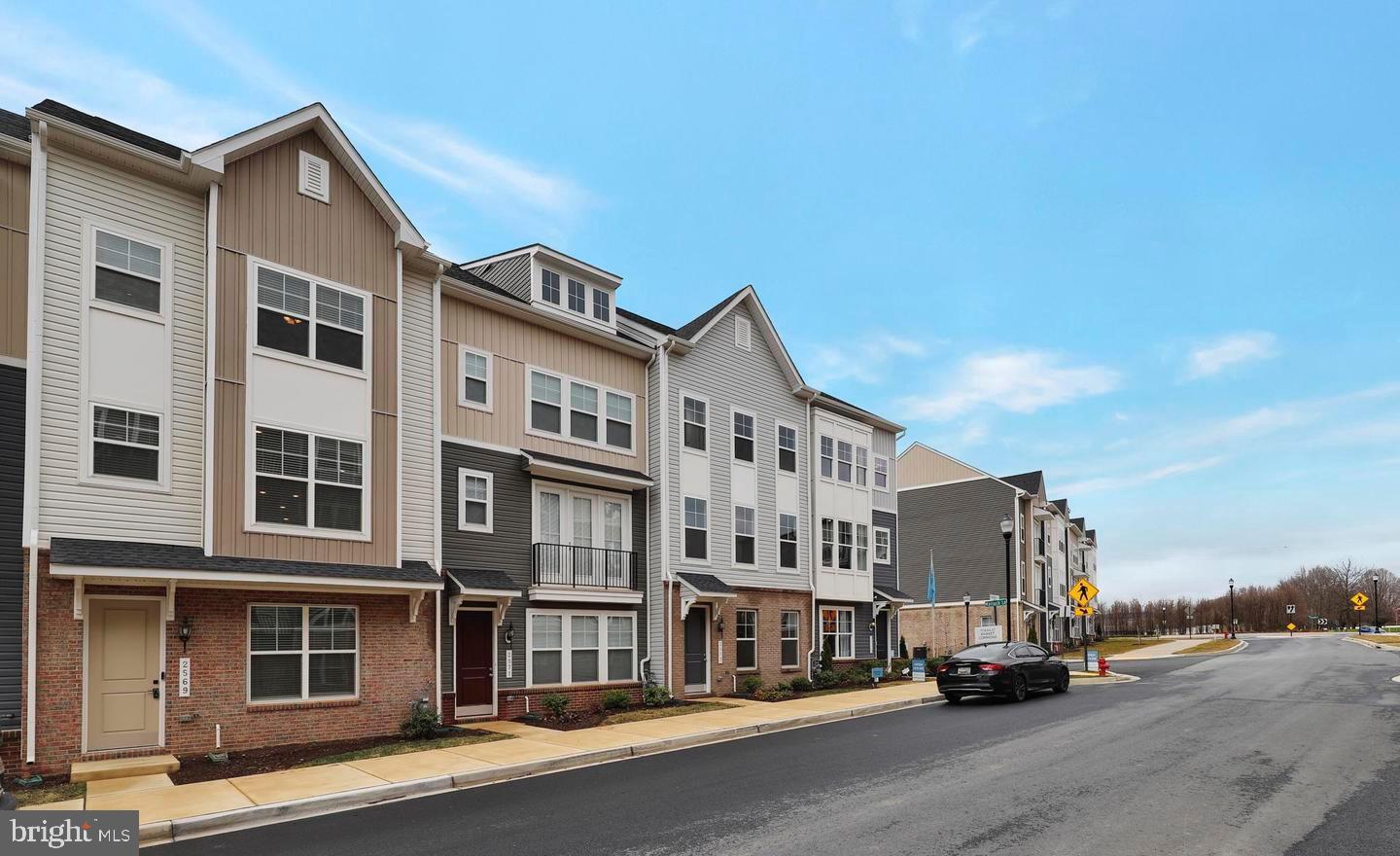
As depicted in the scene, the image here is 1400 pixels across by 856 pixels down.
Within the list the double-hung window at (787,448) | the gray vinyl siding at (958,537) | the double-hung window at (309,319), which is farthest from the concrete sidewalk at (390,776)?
the gray vinyl siding at (958,537)

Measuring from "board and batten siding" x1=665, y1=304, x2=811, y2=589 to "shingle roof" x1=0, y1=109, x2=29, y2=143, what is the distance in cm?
1465

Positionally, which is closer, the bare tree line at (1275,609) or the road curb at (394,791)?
the road curb at (394,791)

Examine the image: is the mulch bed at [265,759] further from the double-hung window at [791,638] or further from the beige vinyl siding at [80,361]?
the double-hung window at [791,638]

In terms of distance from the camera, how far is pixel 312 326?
17.5 m

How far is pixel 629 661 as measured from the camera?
23969 millimetres

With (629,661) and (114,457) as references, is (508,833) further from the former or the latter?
(629,661)

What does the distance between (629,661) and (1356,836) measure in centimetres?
1673

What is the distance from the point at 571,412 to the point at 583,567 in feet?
12.1

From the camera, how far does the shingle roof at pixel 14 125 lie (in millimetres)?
15070

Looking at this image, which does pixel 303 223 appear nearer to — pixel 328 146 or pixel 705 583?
pixel 328 146

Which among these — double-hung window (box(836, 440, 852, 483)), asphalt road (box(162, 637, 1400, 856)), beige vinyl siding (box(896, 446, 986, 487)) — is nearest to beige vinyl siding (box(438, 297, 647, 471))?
asphalt road (box(162, 637, 1400, 856))

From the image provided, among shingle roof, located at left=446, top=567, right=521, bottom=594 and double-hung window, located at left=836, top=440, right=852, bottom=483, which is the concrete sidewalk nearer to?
shingle roof, located at left=446, top=567, right=521, bottom=594

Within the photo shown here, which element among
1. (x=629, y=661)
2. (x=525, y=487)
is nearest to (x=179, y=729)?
(x=525, y=487)

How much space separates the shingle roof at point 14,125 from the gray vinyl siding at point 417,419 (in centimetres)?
657
